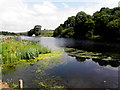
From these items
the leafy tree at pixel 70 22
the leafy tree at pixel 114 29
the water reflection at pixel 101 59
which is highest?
the leafy tree at pixel 70 22

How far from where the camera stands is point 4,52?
20.0 metres

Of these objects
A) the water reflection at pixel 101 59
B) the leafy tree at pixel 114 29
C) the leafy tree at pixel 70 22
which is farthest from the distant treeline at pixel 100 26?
the water reflection at pixel 101 59

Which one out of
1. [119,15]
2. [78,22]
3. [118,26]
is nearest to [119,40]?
[118,26]

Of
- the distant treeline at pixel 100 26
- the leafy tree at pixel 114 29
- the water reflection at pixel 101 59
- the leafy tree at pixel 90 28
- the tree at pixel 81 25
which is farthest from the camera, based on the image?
the tree at pixel 81 25

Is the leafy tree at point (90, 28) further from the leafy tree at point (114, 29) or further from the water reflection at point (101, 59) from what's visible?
the water reflection at point (101, 59)

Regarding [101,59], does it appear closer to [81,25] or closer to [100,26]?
[100,26]

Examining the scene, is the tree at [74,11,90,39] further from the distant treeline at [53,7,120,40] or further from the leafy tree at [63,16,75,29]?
→ the leafy tree at [63,16,75,29]

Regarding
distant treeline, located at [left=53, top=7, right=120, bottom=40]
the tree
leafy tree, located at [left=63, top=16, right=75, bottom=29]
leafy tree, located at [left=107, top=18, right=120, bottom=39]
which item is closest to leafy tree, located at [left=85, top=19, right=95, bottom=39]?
distant treeline, located at [left=53, top=7, right=120, bottom=40]

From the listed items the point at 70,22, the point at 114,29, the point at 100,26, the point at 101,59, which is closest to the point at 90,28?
the point at 100,26

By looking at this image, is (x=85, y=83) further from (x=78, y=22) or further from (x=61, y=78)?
(x=78, y=22)

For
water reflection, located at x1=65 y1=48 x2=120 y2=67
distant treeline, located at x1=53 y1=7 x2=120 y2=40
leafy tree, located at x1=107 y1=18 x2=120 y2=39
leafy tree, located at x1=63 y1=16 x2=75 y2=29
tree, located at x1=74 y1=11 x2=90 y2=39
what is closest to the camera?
water reflection, located at x1=65 y1=48 x2=120 y2=67

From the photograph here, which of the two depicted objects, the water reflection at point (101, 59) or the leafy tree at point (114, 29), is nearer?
the water reflection at point (101, 59)

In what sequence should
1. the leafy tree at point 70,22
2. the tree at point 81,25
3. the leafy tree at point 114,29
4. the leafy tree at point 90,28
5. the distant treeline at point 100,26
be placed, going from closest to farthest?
the leafy tree at point 114,29 < the distant treeline at point 100,26 < the leafy tree at point 90,28 < the tree at point 81,25 < the leafy tree at point 70,22

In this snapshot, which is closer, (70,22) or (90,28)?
(90,28)
